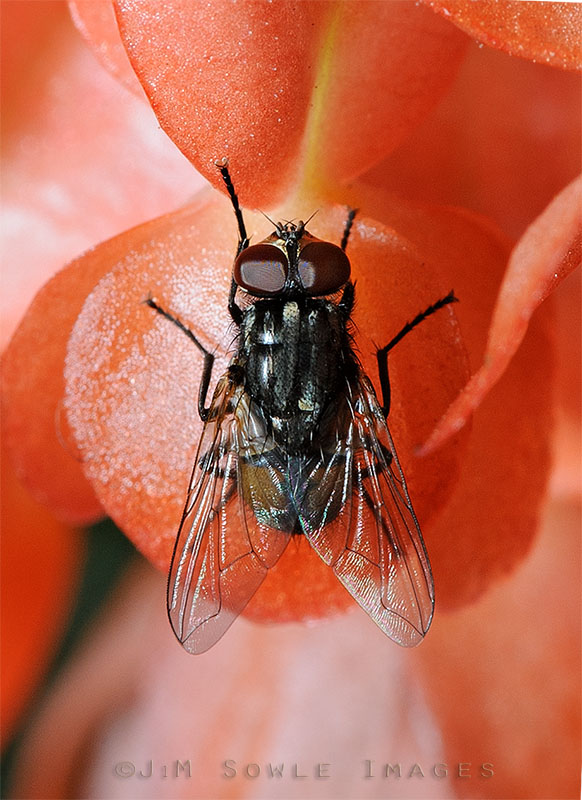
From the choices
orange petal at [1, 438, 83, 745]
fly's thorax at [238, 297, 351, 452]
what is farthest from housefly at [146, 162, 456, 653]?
orange petal at [1, 438, 83, 745]

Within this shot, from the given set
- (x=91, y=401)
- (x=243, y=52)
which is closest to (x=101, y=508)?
(x=91, y=401)

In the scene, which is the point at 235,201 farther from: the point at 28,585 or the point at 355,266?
the point at 28,585

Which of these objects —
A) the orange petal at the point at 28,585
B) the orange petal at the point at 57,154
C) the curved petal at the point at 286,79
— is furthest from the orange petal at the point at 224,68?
the orange petal at the point at 28,585

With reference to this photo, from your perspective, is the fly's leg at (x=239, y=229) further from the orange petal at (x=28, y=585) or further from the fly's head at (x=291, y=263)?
the orange petal at (x=28, y=585)

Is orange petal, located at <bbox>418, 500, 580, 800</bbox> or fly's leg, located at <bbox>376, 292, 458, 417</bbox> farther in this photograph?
orange petal, located at <bbox>418, 500, 580, 800</bbox>

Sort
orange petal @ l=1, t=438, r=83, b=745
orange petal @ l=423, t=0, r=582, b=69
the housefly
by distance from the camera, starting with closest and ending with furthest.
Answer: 1. orange petal @ l=423, t=0, r=582, b=69
2. the housefly
3. orange petal @ l=1, t=438, r=83, b=745

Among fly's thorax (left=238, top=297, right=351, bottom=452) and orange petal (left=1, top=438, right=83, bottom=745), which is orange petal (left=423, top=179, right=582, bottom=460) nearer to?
fly's thorax (left=238, top=297, right=351, bottom=452)

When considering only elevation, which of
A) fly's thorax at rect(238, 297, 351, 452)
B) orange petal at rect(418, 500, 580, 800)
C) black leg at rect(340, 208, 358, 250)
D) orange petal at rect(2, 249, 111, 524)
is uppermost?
black leg at rect(340, 208, 358, 250)

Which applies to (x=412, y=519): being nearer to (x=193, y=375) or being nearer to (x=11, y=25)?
(x=193, y=375)
